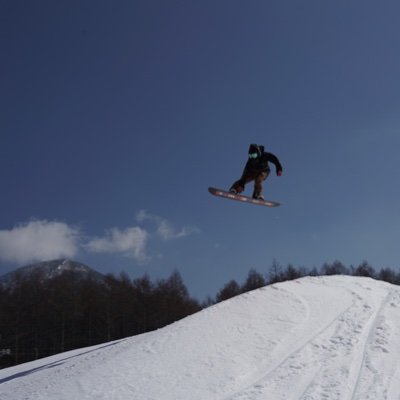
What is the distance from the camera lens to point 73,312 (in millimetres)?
49062

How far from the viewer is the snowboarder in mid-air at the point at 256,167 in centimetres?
1399

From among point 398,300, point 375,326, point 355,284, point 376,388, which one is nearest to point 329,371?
point 376,388

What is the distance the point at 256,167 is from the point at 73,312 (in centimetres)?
4155

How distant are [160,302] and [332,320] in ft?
148

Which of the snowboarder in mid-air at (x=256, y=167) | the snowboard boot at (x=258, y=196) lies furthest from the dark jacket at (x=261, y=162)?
the snowboard boot at (x=258, y=196)

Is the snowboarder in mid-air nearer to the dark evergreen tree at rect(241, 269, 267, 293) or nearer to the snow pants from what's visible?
the snow pants

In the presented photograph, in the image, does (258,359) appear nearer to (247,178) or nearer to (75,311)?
(247,178)

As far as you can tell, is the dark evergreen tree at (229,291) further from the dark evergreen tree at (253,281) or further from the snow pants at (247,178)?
the snow pants at (247,178)

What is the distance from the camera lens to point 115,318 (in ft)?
171

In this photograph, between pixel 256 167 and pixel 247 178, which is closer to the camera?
pixel 256 167

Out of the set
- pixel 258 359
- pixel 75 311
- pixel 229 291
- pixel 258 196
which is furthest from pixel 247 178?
pixel 229 291

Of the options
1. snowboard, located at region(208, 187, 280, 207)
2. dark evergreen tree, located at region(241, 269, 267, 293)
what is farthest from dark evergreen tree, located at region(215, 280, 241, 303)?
snowboard, located at region(208, 187, 280, 207)

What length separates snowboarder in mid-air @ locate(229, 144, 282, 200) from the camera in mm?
13992

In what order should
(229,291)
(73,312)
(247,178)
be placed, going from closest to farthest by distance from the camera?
(247,178) → (73,312) → (229,291)
